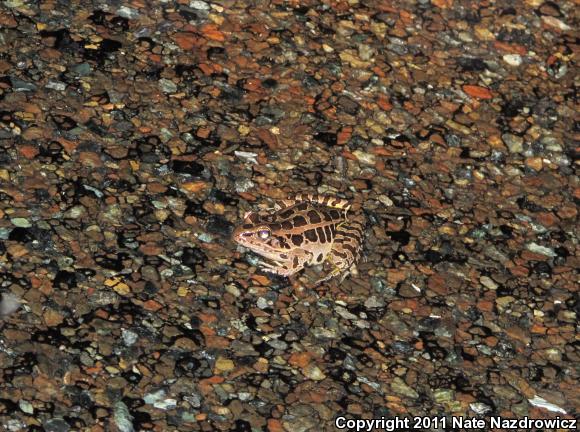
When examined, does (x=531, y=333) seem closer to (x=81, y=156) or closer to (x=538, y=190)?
(x=538, y=190)

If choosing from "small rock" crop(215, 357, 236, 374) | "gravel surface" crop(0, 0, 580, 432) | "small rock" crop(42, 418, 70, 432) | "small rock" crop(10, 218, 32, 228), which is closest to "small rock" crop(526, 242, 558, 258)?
"gravel surface" crop(0, 0, 580, 432)

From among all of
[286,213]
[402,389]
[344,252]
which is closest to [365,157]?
[286,213]

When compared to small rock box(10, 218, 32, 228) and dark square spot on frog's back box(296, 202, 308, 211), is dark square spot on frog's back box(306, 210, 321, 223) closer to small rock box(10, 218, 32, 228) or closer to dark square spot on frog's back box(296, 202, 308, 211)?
dark square spot on frog's back box(296, 202, 308, 211)

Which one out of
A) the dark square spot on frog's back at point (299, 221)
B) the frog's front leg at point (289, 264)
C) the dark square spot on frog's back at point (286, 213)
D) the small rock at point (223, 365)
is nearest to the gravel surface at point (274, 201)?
the small rock at point (223, 365)

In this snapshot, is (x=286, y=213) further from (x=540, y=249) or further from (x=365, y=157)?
(x=540, y=249)

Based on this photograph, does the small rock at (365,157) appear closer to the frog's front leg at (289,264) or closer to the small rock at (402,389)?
the frog's front leg at (289,264)

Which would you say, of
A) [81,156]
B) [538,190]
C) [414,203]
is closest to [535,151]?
[538,190]
